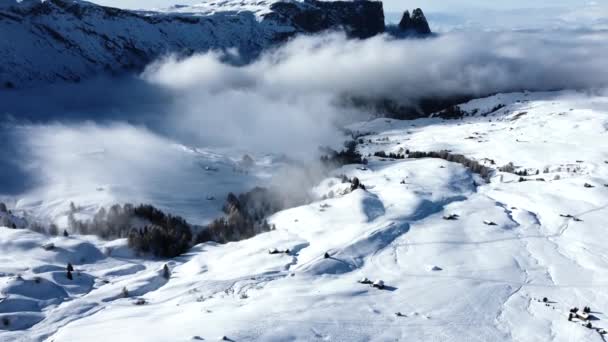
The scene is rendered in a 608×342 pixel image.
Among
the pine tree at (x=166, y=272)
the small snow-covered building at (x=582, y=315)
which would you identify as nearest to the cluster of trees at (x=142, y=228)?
the pine tree at (x=166, y=272)

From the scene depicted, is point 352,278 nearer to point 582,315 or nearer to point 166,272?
point 582,315

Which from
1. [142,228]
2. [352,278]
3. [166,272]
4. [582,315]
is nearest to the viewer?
[582,315]

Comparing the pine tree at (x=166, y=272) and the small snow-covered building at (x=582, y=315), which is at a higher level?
the pine tree at (x=166, y=272)

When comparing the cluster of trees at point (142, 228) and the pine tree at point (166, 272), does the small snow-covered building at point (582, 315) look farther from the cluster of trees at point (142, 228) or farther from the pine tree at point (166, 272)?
the cluster of trees at point (142, 228)

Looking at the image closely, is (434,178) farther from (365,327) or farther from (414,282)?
(365,327)

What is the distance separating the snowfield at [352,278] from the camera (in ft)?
228

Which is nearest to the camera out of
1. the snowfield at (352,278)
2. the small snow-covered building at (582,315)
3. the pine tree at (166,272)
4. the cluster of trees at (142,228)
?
the snowfield at (352,278)

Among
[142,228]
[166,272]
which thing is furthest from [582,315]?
[142,228]

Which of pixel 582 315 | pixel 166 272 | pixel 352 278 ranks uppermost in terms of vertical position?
pixel 352 278

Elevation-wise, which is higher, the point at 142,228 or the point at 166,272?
the point at 166,272

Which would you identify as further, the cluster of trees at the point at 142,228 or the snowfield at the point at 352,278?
the cluster of trees at the point at 142,228

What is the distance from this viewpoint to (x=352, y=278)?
9012 centimetres

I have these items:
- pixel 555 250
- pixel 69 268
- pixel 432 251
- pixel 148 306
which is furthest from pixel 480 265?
pixel 69 268

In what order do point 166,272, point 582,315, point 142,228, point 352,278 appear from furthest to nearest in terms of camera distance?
point 142,228 → point 166,272 → point 352,278 → point 582,315
